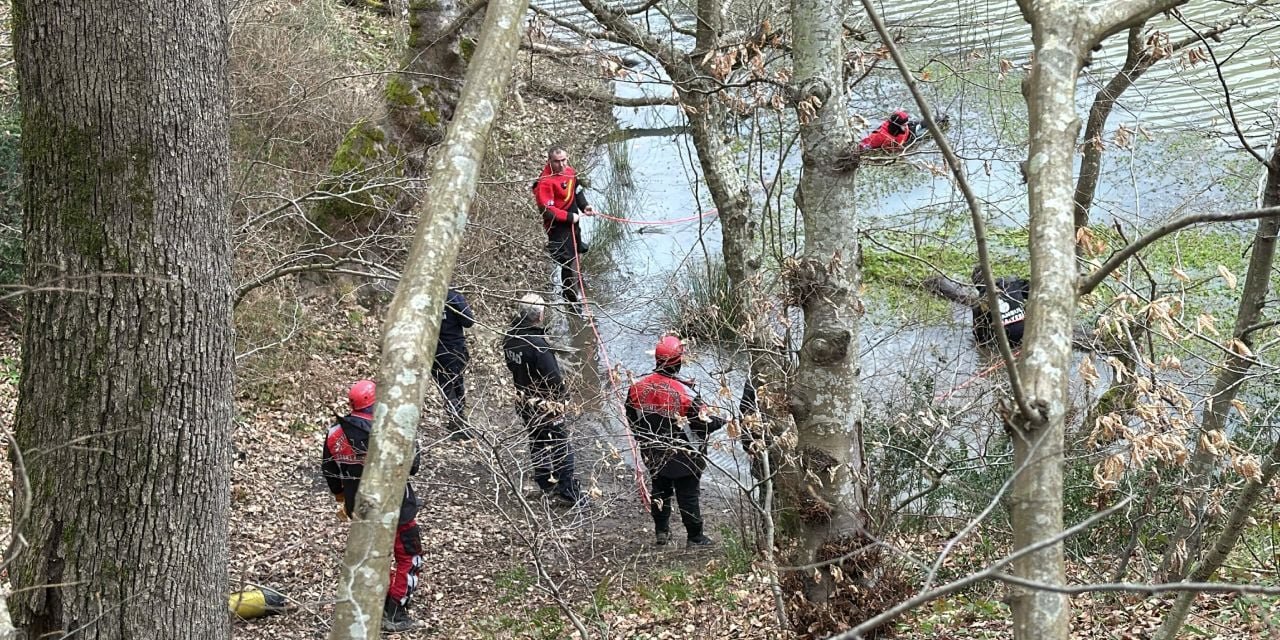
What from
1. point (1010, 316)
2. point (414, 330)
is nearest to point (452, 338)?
point (1010, 316)

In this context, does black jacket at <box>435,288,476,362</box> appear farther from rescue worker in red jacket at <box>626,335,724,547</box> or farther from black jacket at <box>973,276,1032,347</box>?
black jacket at <box>973,276,1032,347</box>

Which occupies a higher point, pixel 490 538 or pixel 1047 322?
pixel 1047 322

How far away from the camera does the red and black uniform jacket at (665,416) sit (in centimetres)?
723

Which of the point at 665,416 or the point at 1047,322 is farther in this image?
the point at 665,416

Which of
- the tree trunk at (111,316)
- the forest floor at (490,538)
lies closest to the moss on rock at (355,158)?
the forest floor at (490,538)

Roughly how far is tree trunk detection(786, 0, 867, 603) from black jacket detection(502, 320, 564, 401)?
3.11 m

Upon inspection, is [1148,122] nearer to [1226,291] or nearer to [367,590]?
[1226,291]

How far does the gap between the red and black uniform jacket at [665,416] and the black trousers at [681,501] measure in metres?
0.29

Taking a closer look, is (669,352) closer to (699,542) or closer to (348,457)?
(699,542)

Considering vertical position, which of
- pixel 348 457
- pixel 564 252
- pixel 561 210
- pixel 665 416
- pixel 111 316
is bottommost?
pixel 348 457

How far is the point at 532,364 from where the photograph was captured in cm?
864

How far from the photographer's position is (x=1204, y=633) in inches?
228

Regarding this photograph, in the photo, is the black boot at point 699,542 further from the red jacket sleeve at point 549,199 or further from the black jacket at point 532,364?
the red jacket sleeve at point 549,199

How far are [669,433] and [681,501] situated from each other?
1152 mm
